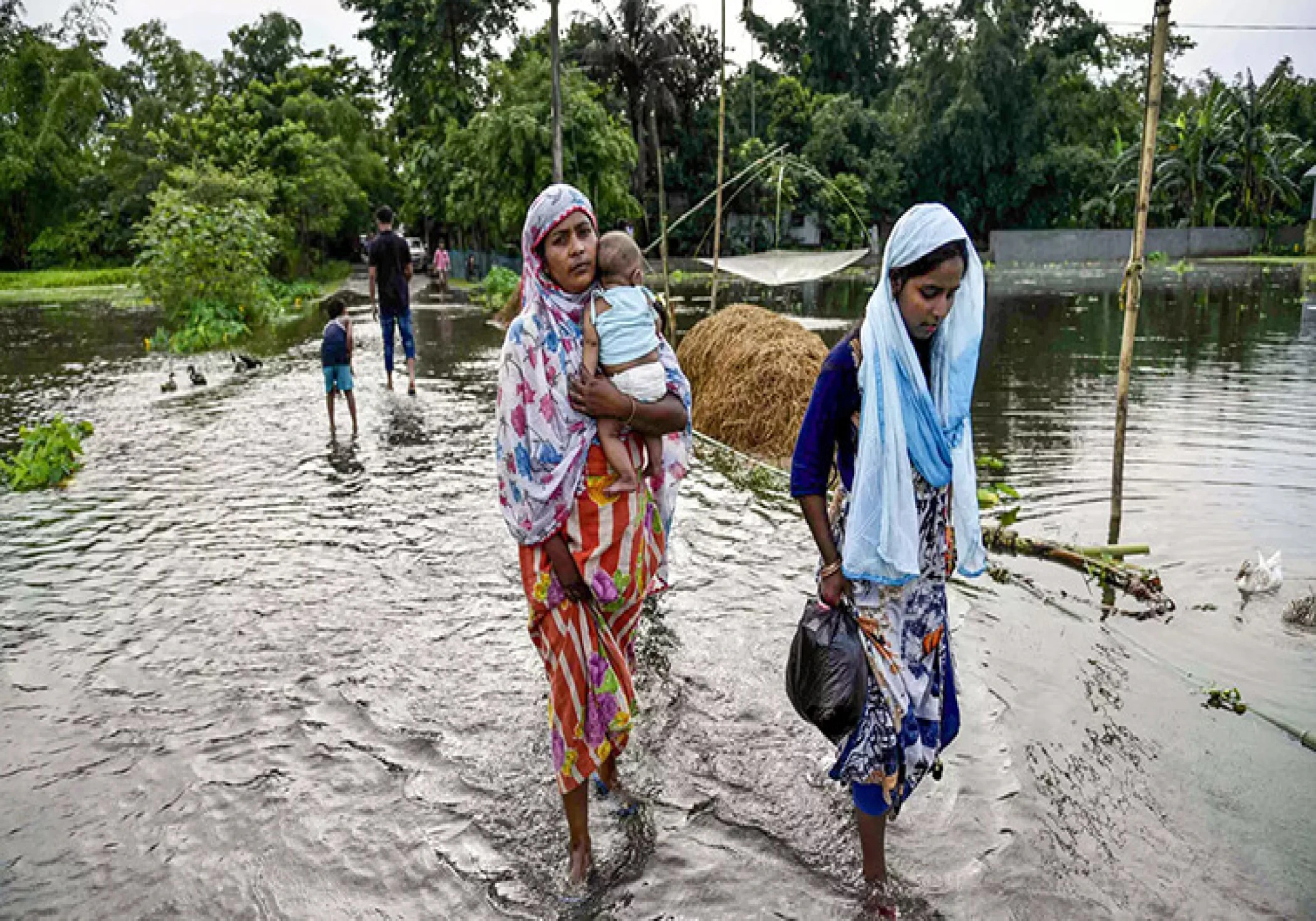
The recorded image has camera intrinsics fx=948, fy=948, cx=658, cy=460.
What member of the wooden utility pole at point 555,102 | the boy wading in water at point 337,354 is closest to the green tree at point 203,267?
the wooden utility pole at point 555,102

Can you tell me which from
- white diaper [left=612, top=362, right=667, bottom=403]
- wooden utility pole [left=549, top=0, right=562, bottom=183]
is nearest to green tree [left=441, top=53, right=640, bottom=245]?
wooden utility pole [left=549, top=0, right=562, bottom=183]

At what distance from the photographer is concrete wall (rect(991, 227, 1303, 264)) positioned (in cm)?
3972

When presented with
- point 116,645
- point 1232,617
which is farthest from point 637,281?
point 1232,617

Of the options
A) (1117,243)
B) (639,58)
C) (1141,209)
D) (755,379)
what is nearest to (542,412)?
(1141,209)

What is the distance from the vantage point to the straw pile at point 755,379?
7988 millimetres

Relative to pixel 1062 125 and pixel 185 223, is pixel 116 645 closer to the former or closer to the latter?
pixel 185 223

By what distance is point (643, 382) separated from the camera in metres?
2.73

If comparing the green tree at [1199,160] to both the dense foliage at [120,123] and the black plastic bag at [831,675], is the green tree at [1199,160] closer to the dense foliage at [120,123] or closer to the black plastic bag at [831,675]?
the dense foliage at [120,123]

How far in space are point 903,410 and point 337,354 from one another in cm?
692

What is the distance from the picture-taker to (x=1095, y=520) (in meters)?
6.39

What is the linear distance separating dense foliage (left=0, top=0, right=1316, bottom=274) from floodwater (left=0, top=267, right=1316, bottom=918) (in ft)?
77.8

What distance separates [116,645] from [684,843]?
292 centimetres

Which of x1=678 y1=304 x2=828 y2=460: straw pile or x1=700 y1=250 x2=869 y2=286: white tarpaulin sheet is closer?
x1=678 y1=304 x2=828 y2=460: straw pile

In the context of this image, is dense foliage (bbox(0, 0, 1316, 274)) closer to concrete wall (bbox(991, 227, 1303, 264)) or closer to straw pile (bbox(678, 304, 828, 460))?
concrete wall (bbox(991, 227, 1303, 264))
